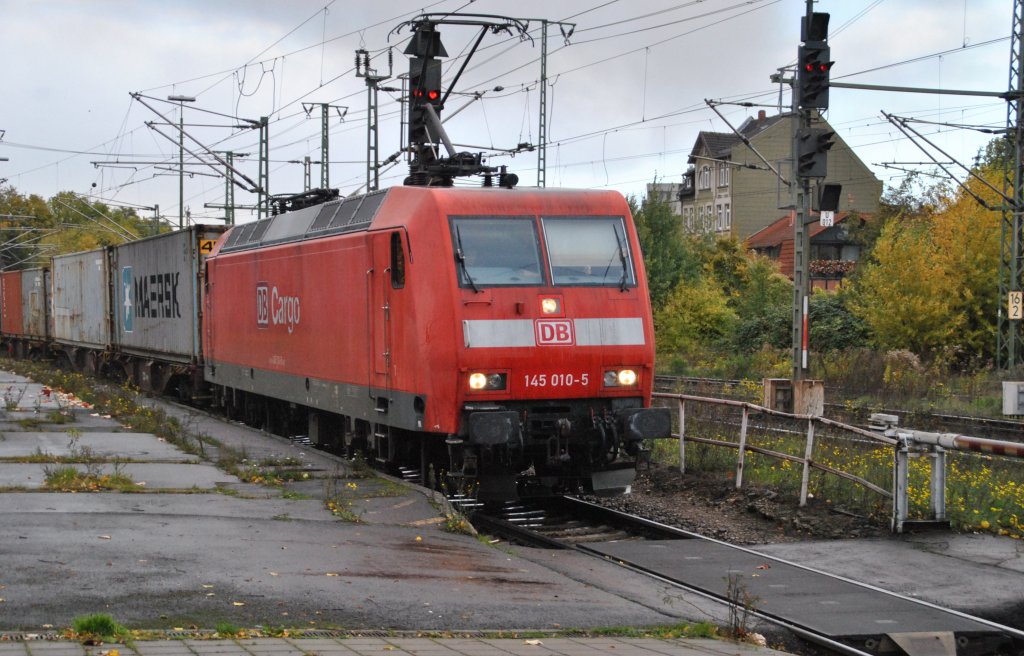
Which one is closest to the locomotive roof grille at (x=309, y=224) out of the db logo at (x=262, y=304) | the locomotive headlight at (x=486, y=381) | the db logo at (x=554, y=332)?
the db logo at (x=262, y=304)

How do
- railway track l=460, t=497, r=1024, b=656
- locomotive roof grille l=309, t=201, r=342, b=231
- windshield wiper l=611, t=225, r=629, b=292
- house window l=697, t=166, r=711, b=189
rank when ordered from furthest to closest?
house window l=697, t=166, r=711, b=189 < locomotive roof grille l=309, t=201, r=342, b=231 < windshield wiper l=611, t=225, r=629, b=292 < railway track l=460, t=497, r=1024, b=656

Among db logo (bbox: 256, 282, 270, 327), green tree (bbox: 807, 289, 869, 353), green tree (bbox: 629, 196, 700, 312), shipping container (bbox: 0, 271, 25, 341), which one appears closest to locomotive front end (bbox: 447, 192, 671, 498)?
db logo (bbox: 256, 282, 270, 327)

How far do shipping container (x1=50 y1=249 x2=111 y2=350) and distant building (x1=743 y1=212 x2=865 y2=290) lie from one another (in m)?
39.7

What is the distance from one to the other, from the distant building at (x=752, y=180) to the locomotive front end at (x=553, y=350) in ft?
206

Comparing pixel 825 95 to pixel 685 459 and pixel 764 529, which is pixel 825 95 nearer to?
pixel 685 459

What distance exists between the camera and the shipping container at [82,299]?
109 feet

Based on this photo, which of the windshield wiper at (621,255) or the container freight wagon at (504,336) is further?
the windshield wiper at (621,255)

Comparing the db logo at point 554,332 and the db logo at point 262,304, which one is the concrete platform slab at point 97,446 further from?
the db logo at point 554,332

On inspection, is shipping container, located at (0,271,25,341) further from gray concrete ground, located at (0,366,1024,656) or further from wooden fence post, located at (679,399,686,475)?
wooden fence post, located at (679,399,686,475)

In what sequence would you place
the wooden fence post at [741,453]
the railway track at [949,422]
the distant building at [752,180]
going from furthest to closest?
the distant building at [752,180] < the railway track at [949,422] < the wooden fence post at [741,453]

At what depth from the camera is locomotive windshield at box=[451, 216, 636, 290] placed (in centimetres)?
1254

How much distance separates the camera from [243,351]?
66.0 ft

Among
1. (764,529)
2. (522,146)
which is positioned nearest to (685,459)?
(764,529)

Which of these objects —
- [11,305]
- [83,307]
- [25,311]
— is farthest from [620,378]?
[11,305]
